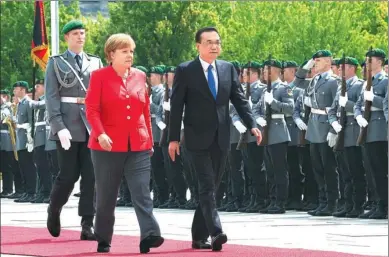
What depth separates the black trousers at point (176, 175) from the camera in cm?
1898

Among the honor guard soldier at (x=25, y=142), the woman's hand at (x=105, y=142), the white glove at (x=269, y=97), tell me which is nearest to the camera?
the woman's hand at (x=105, y=142)

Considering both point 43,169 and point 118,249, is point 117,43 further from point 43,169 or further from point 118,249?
point 43,169

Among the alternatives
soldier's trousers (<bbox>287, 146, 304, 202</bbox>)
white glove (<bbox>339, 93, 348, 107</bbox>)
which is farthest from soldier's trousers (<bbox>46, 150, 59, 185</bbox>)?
white glove (<bbox>339, 93, 348, 107</bbox>)

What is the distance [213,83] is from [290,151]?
681 cm

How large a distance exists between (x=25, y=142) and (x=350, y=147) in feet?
27.0

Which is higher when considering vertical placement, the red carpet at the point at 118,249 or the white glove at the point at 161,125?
the white glove at the point at 161,125

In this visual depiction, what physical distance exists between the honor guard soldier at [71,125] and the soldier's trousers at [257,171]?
18.7 ft

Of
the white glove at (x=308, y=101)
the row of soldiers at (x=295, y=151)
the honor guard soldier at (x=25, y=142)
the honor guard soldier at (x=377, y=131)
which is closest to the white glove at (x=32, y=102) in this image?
the honor guard soldier at (x=25, y=142)

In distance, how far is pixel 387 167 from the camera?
598 inches

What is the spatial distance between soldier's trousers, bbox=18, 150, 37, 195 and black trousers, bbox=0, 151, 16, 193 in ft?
3.51

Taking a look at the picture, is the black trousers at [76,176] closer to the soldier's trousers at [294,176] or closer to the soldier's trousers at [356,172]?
the soldier's trousers at [356,172]

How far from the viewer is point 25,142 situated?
897 inches

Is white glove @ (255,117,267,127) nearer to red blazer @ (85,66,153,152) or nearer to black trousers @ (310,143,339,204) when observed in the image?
black trousers @ (310,143,339,204)

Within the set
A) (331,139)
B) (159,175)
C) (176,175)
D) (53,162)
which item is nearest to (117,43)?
(331,139)
